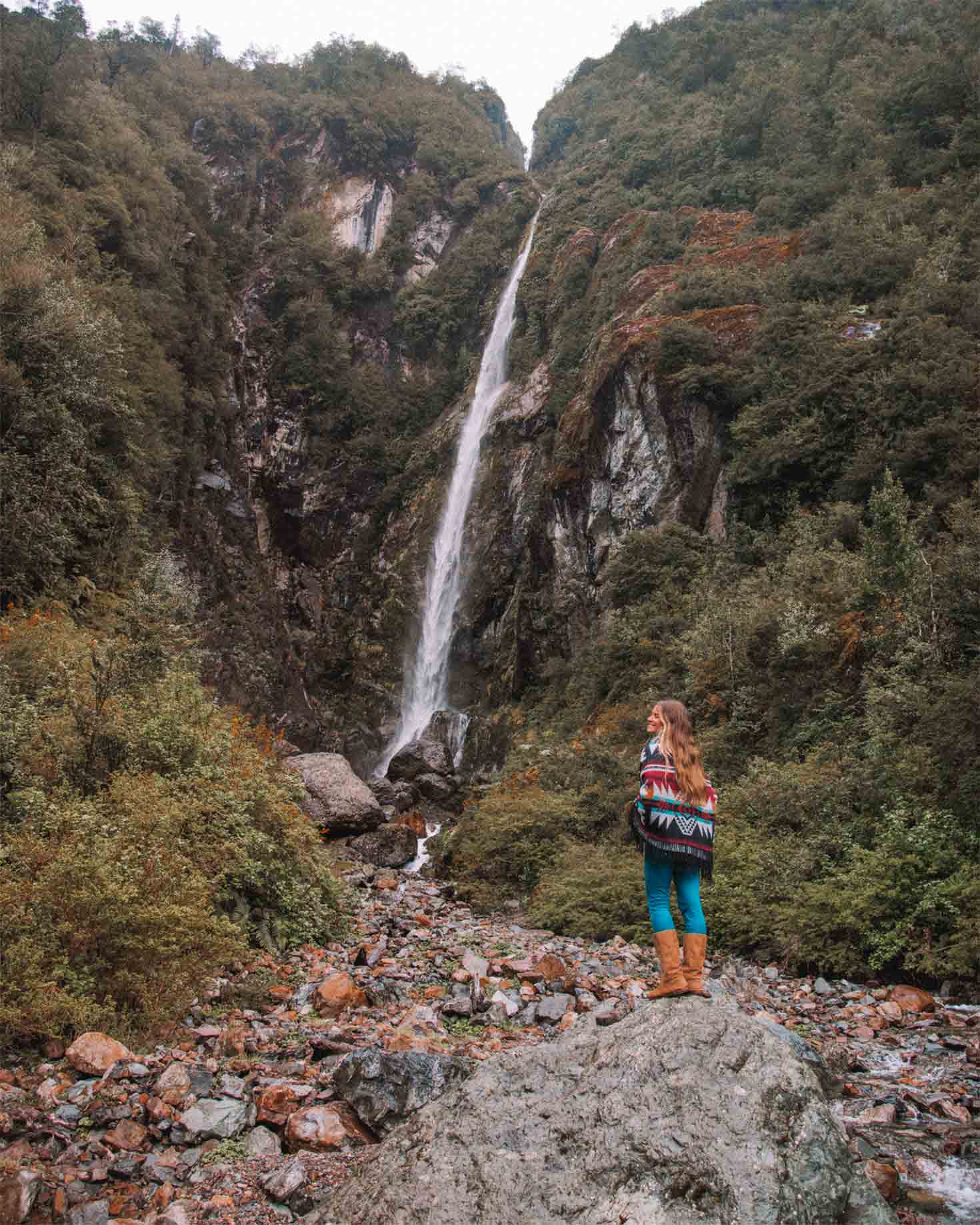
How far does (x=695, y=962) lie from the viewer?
3.88 m

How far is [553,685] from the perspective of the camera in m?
20.5

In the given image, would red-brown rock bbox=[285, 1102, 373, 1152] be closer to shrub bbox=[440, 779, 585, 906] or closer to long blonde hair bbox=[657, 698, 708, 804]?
long blonde hair bbox=[657, 698, 708, 804]

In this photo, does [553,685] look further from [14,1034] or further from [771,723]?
[14,1034]

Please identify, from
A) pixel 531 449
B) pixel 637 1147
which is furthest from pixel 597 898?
pixel 531 449

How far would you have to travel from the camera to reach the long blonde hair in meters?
4.16

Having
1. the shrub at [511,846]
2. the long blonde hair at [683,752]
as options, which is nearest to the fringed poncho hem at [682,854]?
the long blonde hair at [683,752]

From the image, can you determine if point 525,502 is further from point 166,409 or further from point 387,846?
Result: point 387,846

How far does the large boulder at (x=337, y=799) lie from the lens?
46.7ft

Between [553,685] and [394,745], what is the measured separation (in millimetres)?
6522

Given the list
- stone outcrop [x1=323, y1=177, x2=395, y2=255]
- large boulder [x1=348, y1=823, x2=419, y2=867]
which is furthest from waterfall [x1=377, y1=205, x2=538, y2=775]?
stone outcrop [x1=323, y1=177, x2=395, y2=255]

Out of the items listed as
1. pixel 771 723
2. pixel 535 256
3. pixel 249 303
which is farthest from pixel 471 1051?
pixel 249 303

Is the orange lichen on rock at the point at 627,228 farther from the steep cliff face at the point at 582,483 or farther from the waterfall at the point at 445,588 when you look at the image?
the waterfall at the point at 445,588

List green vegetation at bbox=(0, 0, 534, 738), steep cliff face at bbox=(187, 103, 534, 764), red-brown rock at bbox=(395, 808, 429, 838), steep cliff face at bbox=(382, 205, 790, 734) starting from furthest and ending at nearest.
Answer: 1. steep cliff face at bbox=(187, 103, 534, 764)
2. steep cliff face at bbox=(382, 205, 790, 734)
3. green vegetation at bbox=(0, 0, 534, 738)
4. red-brown rock at bbox=(395, 808, 429, 838)

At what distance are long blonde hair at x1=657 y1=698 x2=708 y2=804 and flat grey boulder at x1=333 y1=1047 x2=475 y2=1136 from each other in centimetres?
182
